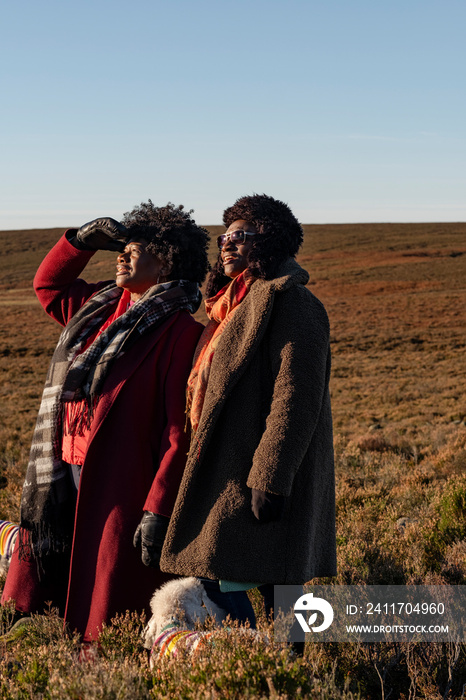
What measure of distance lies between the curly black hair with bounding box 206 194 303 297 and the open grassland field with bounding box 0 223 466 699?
145 centimetres

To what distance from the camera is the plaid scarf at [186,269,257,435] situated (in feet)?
8.96

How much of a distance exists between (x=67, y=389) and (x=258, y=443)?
1.05 metres

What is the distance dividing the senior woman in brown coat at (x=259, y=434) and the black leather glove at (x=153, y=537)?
94 millimetres

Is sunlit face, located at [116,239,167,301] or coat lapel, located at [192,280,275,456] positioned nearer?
coat lapel, located at [192,280,275,456]

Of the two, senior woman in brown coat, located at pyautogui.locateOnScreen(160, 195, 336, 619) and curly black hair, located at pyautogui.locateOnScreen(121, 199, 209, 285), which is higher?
curly black hair, located at pyautogui.locateOnScreen(121, 199, 209, 285)

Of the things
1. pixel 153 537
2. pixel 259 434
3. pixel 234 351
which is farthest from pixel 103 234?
pixel 153 537

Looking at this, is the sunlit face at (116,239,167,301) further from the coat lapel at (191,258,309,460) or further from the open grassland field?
the open grassland field

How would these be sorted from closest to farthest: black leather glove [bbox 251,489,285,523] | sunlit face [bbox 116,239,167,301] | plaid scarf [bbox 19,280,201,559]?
black leather glove [bbox 251,489,285,523]
plaid scarf [bbox 19,280,201,559]
sunlit face [bbox 116,239,167,301]

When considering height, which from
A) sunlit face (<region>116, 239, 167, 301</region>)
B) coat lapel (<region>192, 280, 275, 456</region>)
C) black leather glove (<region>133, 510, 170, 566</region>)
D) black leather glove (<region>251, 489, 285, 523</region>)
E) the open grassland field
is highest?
sunlit face (<region>116, 239, 167, 301</region>)

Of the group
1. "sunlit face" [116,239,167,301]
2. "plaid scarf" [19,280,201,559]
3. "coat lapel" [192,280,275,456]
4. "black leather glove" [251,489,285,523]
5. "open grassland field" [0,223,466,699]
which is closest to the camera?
"open grassland field" [0,223,466,699]

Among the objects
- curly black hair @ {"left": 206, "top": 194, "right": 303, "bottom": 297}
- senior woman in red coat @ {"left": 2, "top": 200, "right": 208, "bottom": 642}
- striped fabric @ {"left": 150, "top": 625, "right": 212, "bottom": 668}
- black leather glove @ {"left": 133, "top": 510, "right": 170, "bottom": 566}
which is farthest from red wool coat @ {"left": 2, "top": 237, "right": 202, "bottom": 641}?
curly black hair @ {"left": 206, "top": 194, "right": 303, "bottom": 297}

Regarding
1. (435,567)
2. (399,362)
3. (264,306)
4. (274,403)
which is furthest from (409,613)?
(399,362)

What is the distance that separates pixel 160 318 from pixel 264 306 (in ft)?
2.24

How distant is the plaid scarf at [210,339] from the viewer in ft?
8.96
